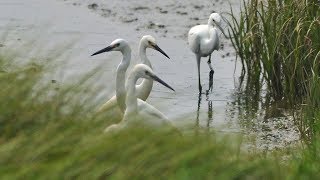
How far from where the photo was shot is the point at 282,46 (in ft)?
35.4

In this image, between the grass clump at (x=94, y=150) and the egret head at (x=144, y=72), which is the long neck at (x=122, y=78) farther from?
the grass clump at (x=94, y=150)

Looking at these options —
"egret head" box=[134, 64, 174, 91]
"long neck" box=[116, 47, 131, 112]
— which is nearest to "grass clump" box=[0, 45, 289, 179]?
"long neck" box=[116, 47, 131, 112]

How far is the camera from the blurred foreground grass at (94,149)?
4.86 metres

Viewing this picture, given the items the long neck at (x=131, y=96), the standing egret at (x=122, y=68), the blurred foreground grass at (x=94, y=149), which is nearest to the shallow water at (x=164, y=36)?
the standing egret at (x=122, y=68)

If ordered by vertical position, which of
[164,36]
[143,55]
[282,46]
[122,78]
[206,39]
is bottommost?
[164,36]

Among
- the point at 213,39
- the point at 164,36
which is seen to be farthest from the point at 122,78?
the point at 164,36

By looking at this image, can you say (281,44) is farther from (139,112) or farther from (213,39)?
(139,112)

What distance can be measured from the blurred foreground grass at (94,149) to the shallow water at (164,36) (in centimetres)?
366

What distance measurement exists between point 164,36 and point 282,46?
480cm

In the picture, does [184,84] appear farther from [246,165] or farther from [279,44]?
[246,165]

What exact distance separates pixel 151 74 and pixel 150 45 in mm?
2303

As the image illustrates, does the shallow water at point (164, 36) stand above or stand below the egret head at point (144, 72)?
below

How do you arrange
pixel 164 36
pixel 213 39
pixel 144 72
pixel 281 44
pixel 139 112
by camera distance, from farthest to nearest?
pixel 164 36 → pixel 213 39 → pixel 281 44 → pixel 144 72 → pixel 139 112

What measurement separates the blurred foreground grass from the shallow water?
3660 millimetres
